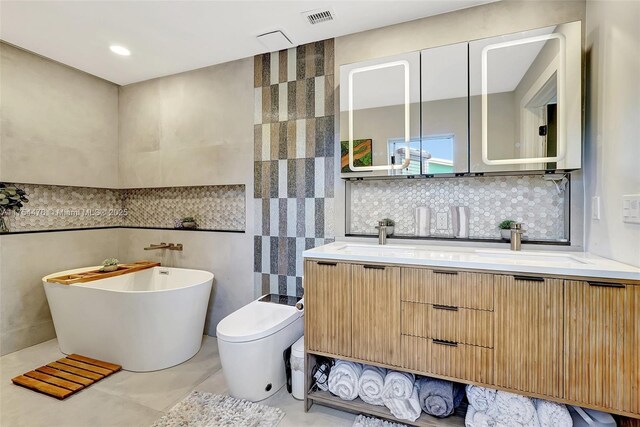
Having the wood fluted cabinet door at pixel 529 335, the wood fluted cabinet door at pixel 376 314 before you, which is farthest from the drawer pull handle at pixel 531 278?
the wood fluted cabinet door at pixel 376 314

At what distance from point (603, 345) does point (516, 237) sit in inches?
27.7

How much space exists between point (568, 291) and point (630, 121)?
85cm

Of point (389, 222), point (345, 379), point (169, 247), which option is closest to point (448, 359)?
point (345, 379)

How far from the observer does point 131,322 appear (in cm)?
229

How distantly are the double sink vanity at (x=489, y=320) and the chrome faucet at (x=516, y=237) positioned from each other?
59 millimetres

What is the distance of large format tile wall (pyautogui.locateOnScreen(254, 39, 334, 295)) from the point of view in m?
2.50

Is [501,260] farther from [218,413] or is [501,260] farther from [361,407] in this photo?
[218,413]

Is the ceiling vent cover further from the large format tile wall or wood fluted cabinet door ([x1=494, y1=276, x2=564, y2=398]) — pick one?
wood fluted cabinet door ([x1=494, y1=276, x2=564, y2=398])

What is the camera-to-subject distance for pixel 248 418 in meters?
1.81

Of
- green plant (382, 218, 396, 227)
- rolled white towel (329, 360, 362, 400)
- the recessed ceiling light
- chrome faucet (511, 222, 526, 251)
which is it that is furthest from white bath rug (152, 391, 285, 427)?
the recessed ceiling light

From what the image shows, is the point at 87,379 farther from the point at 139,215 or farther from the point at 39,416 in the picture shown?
the point at 139,215

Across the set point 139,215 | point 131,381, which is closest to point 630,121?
point 131,381

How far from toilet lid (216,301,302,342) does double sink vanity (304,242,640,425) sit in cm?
31

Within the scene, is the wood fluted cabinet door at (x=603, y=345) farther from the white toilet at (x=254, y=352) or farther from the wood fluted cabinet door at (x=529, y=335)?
the white toilet at (x=254, y=352)
